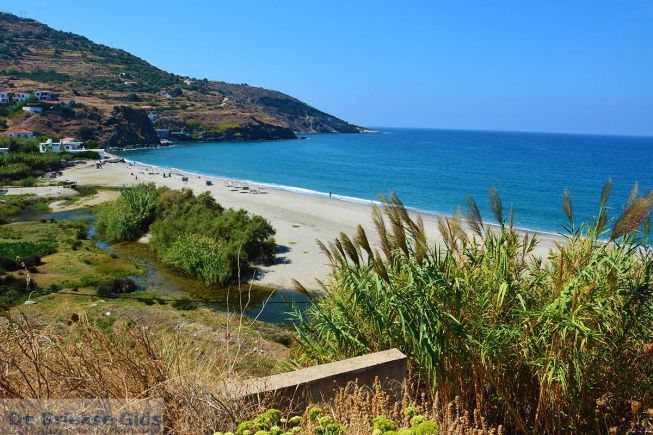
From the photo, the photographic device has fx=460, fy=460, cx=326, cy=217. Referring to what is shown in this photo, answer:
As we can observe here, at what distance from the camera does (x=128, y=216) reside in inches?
1069

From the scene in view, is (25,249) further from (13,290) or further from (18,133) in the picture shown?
(18,133)

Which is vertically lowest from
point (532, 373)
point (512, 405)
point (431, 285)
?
point (512, 405)

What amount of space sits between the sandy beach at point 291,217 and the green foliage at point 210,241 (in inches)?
50.0

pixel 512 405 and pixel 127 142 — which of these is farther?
pixel 127 142

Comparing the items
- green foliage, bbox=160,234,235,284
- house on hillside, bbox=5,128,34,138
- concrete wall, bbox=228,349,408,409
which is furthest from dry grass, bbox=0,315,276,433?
house on hillside, bbox=5,128,34,138

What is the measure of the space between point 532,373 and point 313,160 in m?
78.8

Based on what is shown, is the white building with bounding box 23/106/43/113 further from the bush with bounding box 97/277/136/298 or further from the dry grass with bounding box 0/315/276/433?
the dry grass with bounding box 0/315/276/433

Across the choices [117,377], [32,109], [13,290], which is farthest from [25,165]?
[117,377]

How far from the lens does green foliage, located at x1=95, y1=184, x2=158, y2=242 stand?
2664 cm

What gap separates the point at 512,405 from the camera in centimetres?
454

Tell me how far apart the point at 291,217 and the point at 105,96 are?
9829 centimetres

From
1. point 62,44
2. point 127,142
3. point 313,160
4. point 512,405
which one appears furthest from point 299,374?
point 62,44

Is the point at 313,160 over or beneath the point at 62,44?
beneath

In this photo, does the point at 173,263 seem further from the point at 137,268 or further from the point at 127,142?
the point at 127,142
